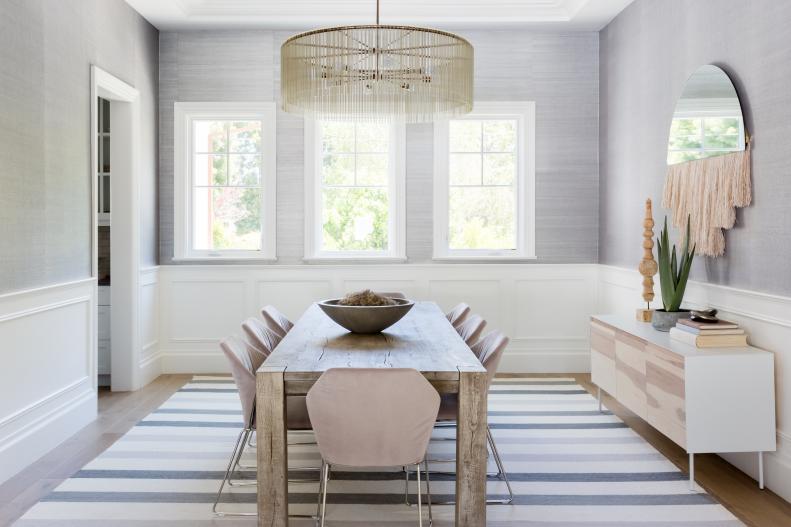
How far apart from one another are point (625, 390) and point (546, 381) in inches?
63.5

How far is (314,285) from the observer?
580cm

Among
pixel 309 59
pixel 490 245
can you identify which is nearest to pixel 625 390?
pixel 490 245

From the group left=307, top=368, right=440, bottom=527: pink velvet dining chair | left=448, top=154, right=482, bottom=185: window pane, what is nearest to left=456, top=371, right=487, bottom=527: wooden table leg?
left=307, top=368, right=440, bottom=527: pink velvet dining chair

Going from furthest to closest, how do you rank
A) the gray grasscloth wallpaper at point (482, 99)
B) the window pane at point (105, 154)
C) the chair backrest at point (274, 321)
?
the gray grasscloth wallpaper at point (482, 99), the window pane at point (105, 154), the chair backrest at point (274, 321)

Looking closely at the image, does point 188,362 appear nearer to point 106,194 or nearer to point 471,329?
point 106,194

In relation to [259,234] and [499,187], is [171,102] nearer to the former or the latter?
[259,234]

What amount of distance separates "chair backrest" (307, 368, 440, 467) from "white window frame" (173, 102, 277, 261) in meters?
3.50

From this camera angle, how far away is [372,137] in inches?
231

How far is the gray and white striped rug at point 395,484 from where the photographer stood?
2.85 m

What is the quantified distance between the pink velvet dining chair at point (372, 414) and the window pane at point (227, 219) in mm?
3620

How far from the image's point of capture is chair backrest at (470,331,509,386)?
3.01m

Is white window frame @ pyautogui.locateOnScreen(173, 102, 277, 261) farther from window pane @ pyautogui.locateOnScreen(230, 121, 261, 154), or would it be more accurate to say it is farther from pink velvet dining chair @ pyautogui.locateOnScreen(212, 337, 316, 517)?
pink velvet dining chair @ pyautogui.locateOnScreen(212, 337, 316, 517)

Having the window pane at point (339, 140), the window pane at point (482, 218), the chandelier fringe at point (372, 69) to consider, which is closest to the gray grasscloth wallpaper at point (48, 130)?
the chandelier fringe at point (372, 69)

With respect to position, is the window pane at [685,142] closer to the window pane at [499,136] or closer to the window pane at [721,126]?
the window pane at [721,126]
